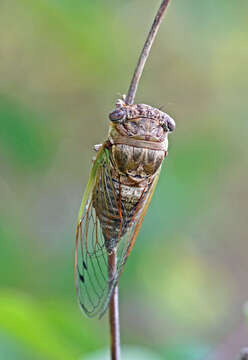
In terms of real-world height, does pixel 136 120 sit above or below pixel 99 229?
above

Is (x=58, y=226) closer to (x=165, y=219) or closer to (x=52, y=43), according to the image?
(x=165, y=219)

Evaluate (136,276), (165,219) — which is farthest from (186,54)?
(136,276)

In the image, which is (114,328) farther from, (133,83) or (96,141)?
(96,141)

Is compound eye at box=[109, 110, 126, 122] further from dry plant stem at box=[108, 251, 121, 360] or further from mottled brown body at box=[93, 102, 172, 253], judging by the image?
dry plant stem at box=[108, 251, 121, 360]

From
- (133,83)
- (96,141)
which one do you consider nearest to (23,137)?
(96,141)

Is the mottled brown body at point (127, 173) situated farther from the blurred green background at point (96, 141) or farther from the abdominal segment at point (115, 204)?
the blurred green background at point (96, 141)

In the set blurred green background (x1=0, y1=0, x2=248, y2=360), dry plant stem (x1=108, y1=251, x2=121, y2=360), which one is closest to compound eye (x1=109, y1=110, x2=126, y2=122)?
dry plant stem (x1=108, y1=251, x2=121, y2=360)

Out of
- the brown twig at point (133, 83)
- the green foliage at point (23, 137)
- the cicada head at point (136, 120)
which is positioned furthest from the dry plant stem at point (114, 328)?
the green foliage at point (23, 137)

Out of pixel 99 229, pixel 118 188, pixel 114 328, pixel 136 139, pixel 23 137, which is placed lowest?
pixel 114 328
